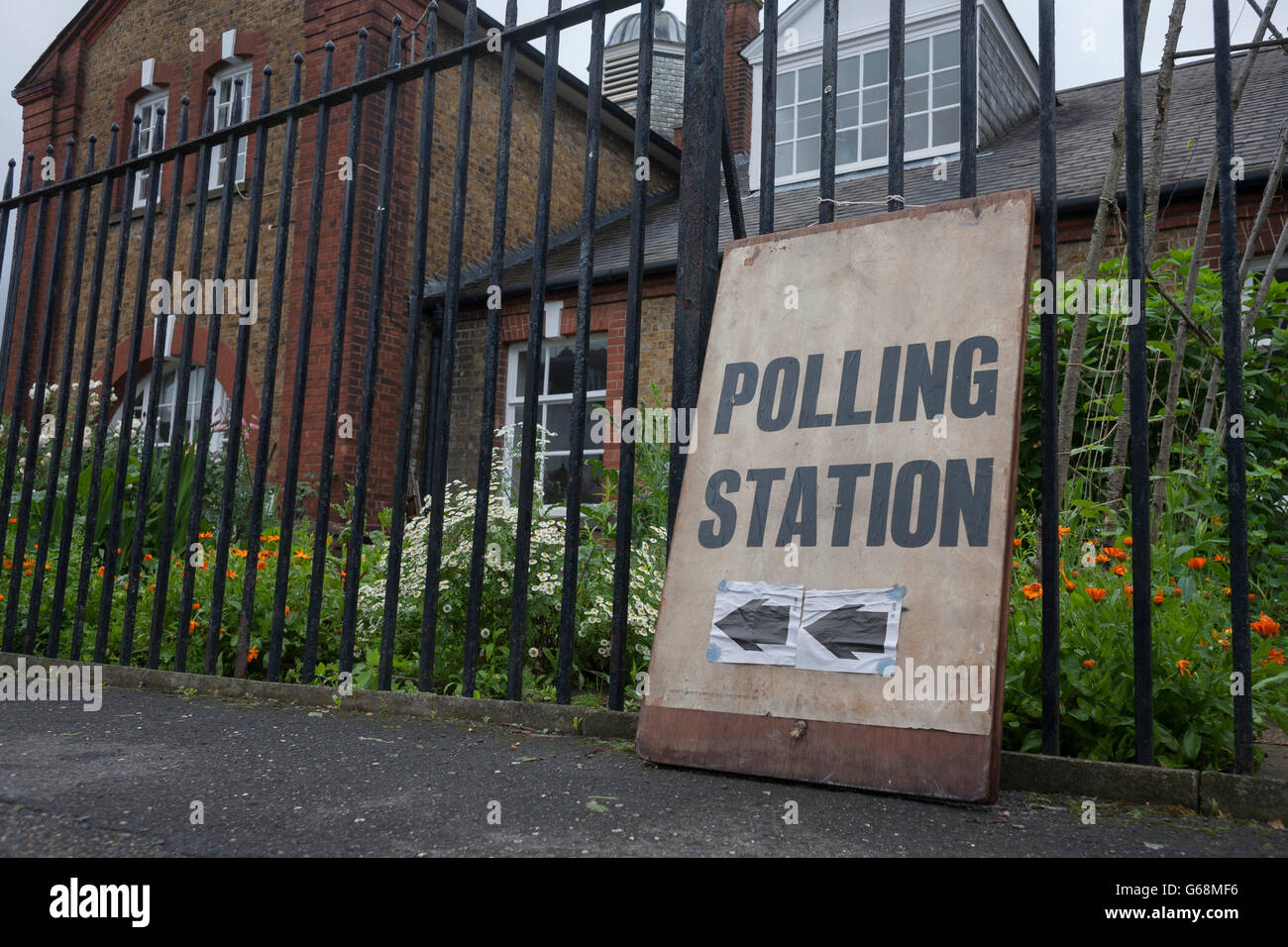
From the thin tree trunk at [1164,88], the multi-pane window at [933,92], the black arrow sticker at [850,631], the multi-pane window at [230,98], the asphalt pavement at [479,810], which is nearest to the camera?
the asphalt pavement at [479,810]

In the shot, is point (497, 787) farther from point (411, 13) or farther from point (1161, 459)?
point (411, 13)

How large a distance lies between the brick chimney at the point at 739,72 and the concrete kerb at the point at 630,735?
1262 cm

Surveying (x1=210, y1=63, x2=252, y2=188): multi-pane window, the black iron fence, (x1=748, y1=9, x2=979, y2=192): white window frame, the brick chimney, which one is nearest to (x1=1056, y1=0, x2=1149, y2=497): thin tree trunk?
the black iron fence

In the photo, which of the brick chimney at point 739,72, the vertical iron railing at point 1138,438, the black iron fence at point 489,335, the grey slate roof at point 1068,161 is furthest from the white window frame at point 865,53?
the vertical iron railing at point 1138,438

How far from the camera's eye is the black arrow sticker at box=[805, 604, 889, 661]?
2266 mm

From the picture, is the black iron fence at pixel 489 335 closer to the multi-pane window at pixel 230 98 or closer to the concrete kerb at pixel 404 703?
the concrete kerb at pixel 404 703

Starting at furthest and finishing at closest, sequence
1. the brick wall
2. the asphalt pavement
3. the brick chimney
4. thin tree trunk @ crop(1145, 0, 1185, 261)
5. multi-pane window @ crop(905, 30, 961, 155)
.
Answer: the brick chimney → multi-pane window @ crop(905, 30, 961, 155) → the brick wall → thin tree trunk @ crop(1145, 0, 1185, 261) → the asphalt pavement

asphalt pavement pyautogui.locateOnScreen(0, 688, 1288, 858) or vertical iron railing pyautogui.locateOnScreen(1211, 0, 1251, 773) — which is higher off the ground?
vertical iron railing pyautogui.locateOnScreen(1211, 0, 1251, 773)

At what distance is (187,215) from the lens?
35.9 ft

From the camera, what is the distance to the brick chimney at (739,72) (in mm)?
14883

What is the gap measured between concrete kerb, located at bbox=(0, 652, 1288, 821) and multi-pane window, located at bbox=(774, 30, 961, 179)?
8.67 metres

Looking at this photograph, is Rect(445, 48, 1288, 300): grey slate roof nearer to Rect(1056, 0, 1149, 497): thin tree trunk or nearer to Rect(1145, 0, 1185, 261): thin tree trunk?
Rect(1145, 0, 1185, 261): thin tree trunk

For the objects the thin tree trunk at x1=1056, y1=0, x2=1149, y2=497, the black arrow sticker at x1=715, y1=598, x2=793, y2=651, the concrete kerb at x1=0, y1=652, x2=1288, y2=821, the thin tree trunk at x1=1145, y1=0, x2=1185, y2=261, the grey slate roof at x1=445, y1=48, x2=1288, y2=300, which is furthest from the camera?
the grey slate roof at x1=445, y1=48, x2=1288, y2=300

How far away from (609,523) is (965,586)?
2.93m
